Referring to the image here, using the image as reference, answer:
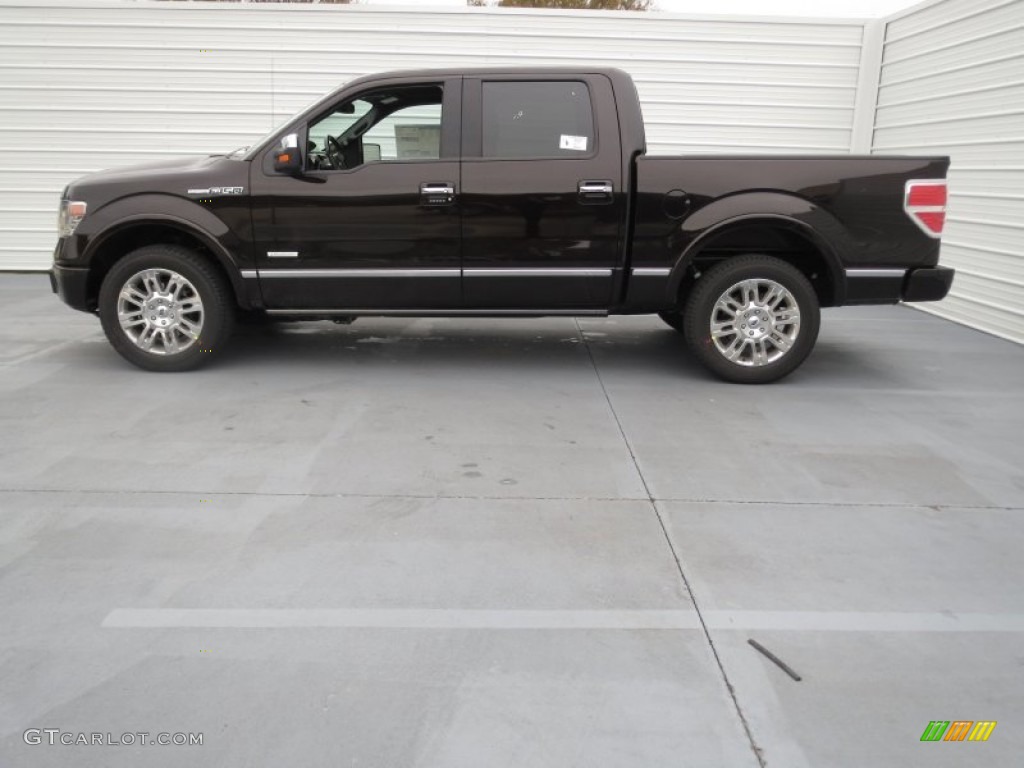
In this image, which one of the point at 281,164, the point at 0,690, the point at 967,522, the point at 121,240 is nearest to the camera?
the point at 0,690

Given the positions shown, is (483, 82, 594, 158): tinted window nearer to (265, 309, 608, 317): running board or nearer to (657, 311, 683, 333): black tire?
(265, 309, 608, 317): running board

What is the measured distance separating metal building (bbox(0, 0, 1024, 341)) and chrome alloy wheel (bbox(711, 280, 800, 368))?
5.49 metres

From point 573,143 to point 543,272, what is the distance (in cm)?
90

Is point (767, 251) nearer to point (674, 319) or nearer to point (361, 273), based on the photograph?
point (674, 319)

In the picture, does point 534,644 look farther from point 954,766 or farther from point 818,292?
point 818,292

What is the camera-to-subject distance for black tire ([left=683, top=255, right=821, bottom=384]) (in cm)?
607

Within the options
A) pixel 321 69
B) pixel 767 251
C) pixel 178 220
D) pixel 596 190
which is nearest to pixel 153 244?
pixel 178 220

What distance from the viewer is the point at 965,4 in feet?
28.9

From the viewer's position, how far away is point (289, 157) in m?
5.90

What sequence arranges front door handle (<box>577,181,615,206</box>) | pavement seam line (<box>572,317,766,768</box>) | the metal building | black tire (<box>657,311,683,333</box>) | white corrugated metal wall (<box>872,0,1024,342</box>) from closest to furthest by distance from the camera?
pavement seam line (<box>572,317,766,768</box>) → front door handle (<box>577,181,615,206</box>) → black tire (<box>657,311,683,333</box>) → white corrugated metal wall (<box>872,0,1024,342</box>) → the metal building

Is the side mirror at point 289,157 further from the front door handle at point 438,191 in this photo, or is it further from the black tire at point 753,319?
the black tire at point 753,319

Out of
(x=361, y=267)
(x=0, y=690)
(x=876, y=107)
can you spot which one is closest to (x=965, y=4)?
(x=876, y=107)

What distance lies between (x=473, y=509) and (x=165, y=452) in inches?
72.6

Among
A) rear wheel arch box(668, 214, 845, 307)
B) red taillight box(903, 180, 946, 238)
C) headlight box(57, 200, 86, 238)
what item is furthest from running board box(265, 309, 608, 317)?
red taillight box(903, 180, 946, 238)
